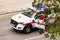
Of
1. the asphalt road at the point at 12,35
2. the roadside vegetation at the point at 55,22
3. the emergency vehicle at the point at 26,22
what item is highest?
the roadside vegetation at the point at 55,22

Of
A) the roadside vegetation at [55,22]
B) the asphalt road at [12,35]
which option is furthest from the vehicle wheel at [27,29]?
the roadside vegetation at [55,22]

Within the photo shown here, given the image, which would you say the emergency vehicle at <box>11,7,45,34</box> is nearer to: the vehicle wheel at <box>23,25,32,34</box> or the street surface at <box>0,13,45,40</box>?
the vehicle wheel at <box>23,25,32,34</box>

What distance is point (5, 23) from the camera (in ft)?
58.1

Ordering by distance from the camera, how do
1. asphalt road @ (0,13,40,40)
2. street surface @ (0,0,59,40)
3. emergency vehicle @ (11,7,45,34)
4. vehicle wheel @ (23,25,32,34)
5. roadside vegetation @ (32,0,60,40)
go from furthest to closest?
vehicle wheel @ (23,25,32,34)
emergency vehicle @ (11,7,45,34)
street surface @ (0,0,59,40)
asphalt road @ (0,13,40,40)
roadside vegetation @ (32,0,60,40)

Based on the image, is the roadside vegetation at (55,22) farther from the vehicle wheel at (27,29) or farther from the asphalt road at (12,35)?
the vehicle wheel at (27,29)

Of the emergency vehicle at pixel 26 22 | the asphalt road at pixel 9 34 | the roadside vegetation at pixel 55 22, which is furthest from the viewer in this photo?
the emergency vehicle at pixel 26 22

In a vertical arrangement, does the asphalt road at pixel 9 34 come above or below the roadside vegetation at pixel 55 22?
below

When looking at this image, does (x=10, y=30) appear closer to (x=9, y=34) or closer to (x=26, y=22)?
(x=9, y=34)

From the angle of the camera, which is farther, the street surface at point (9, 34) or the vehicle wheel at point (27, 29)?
the vehicle wheel at point (27, 29)

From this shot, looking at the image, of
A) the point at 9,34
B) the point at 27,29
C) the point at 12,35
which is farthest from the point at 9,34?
the point at 27,29

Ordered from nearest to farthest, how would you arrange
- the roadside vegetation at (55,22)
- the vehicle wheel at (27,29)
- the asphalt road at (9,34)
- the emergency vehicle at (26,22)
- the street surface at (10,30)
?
1. the roadside vegetation at (55,22)
2. the asphalt road at (9,34)
3. the street surface at (10,30)
4. the emergency vehicle at (26,22)
5. the vehicle wheel at (27,29)

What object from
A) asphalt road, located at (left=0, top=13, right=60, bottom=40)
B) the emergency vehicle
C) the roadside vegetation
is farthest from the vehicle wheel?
the roadside vegetation

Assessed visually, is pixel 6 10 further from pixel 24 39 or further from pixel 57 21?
pixel 57 21

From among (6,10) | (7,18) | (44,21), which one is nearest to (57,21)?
→ (44,21)
